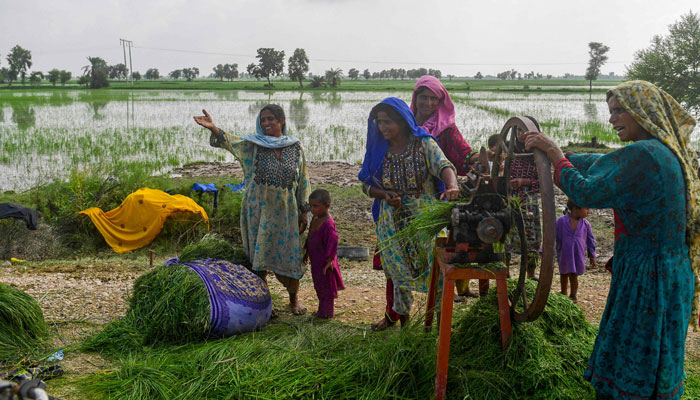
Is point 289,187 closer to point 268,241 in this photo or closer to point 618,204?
point 268,241

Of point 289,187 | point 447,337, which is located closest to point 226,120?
point 289,187

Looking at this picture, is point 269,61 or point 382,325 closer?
point 382,325

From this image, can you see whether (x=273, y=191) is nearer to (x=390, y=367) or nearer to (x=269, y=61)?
(x=390, y=367)

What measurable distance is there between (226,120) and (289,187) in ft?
56.4

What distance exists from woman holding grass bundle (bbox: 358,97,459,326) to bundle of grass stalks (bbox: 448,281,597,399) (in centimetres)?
64

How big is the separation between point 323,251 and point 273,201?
1.78 ft

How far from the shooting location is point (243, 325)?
3.57 metres

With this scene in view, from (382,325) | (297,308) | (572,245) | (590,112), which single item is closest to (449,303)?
(382,325)

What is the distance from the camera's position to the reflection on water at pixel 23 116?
57.7 ft

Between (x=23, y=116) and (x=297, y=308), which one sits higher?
(x=23, y=116)

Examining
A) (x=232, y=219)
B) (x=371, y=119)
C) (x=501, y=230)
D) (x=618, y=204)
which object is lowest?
(x=232, y=219)

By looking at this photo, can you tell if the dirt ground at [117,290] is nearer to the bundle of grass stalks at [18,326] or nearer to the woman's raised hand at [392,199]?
the bundle of grass stalks at [18,326]

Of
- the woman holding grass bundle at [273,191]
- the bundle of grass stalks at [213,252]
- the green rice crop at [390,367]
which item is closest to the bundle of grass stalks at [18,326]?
the green rice crop at [390,367]

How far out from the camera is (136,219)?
6.86 metres
